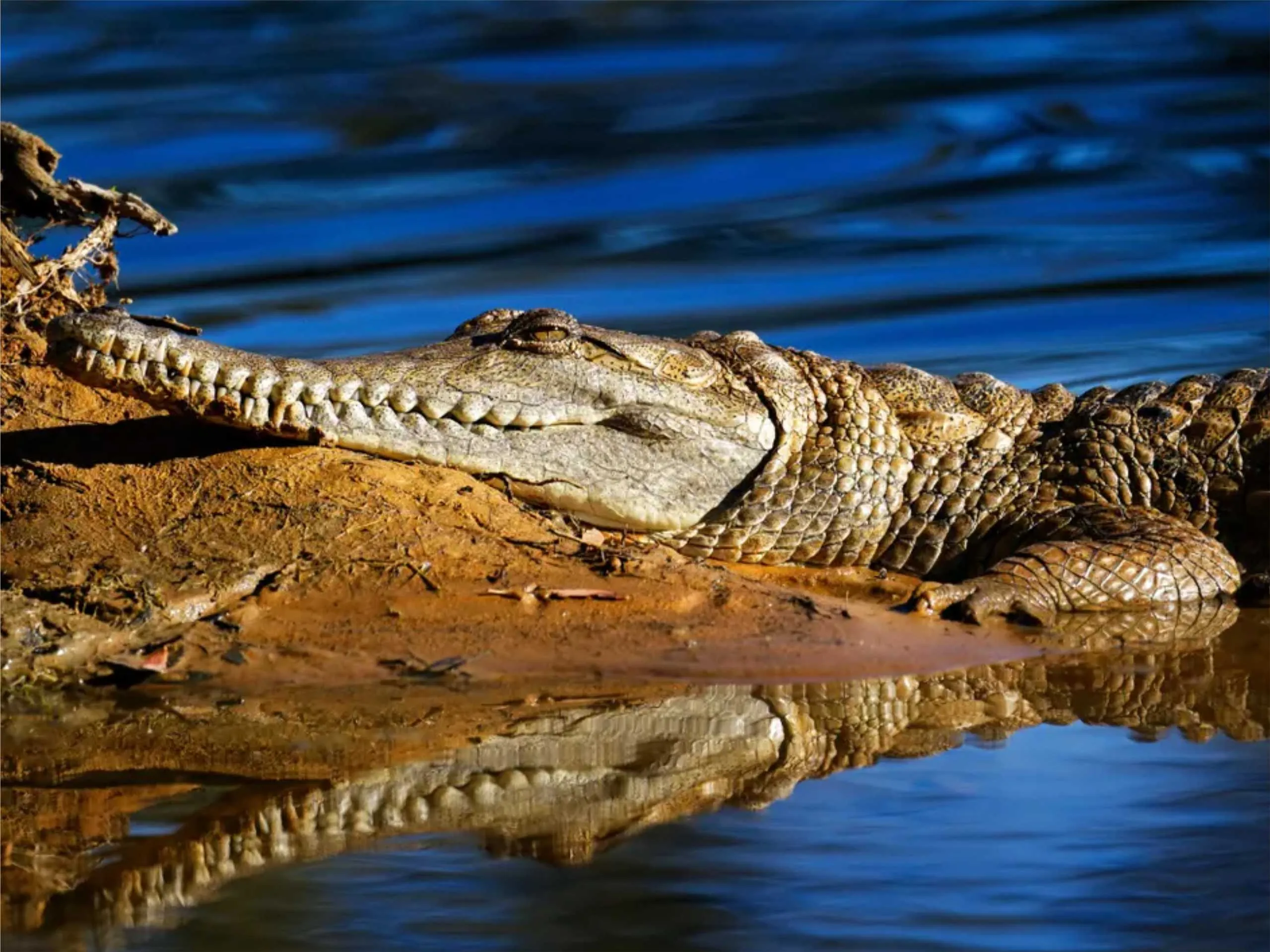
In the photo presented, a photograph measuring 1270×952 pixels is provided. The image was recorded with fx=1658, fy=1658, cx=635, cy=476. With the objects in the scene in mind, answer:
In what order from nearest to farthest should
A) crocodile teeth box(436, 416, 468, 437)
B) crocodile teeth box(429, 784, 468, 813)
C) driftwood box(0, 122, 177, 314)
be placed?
crocodile teeth box(429, 784, 468, 813) → crocodile teeth box(436, 416, 468, 437) → driftwood box(0, 122, 177, 314)

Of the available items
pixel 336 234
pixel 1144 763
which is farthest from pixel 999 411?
pixel 336 234

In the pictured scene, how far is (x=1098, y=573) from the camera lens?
539 cm

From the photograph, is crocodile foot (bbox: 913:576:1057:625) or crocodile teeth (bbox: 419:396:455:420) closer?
crocodile foot (bbox: 913:576:1057:625)

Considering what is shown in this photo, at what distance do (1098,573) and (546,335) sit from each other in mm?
2016

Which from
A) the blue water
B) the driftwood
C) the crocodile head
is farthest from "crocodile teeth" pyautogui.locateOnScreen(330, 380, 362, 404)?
the blue water

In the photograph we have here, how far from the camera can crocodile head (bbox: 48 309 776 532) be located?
5043 mm

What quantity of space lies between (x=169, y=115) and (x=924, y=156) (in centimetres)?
649

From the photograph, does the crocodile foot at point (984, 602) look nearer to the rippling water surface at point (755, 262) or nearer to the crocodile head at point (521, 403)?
the rippling water surface at point (755, 262)

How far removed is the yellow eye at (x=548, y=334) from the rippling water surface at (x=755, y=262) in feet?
6.69

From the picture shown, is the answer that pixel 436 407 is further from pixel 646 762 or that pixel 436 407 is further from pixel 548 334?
pixel 646 762

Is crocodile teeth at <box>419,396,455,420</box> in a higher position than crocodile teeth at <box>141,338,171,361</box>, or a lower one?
lower

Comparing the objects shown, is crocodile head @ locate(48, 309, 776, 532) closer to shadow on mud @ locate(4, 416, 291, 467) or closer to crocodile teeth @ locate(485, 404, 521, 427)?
crocodile teeth @ locate(485, 404, 521, 427)

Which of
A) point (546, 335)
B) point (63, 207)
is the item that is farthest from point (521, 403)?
point (63, 207)

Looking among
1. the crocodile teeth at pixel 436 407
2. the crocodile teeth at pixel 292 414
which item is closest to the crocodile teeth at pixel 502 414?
the crocodile teeth at pixel 436 407
